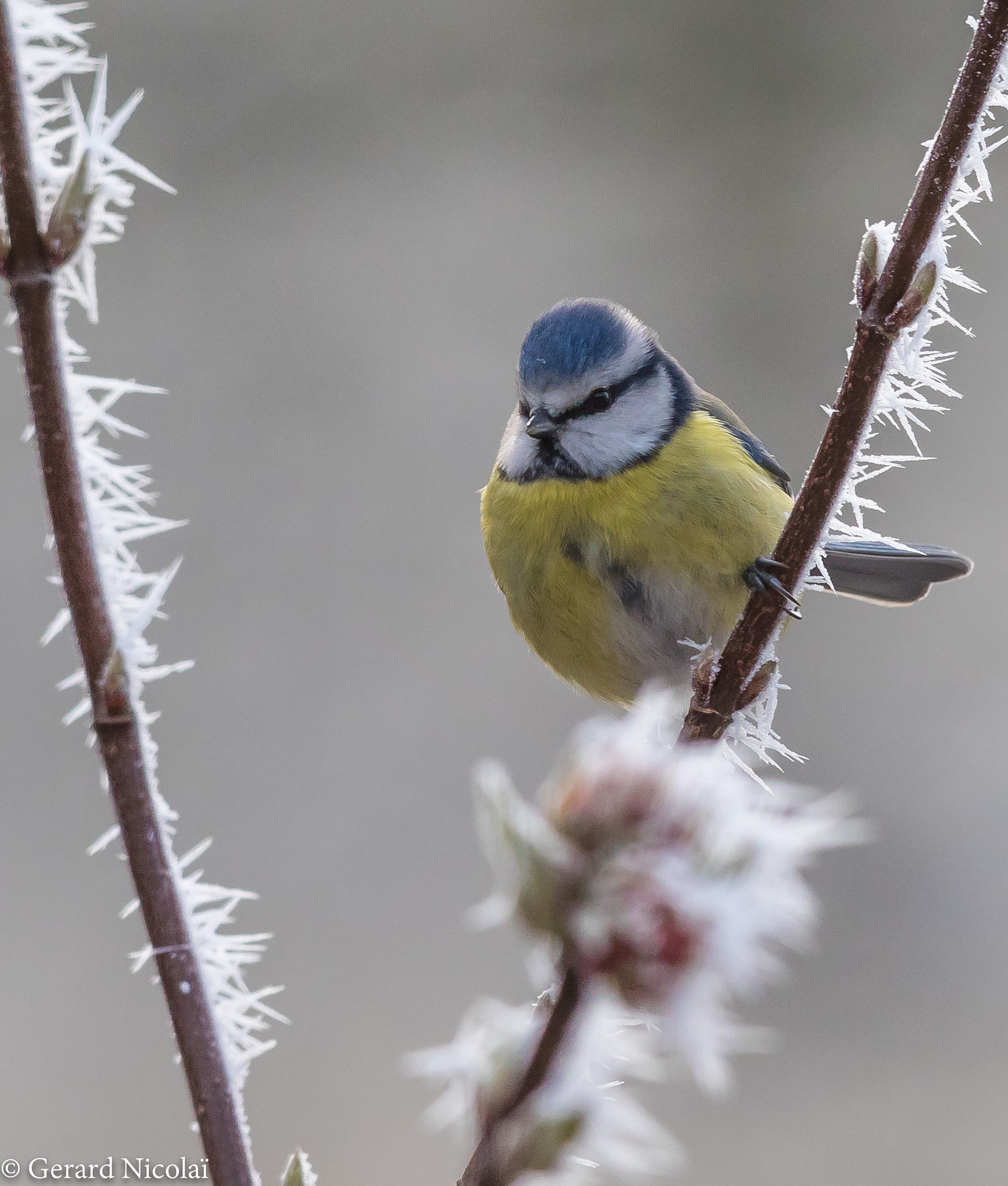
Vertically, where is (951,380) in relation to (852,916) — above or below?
above

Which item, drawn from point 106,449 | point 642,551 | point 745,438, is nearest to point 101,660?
point 106,449

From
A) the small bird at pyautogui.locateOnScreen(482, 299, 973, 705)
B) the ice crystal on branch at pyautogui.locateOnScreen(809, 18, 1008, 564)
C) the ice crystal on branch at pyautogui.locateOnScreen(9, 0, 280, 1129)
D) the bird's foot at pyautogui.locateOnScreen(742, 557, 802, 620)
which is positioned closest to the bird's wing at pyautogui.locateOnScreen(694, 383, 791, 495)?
the small bird at pyautogui.locateOnScreen(482, 299, 973, 705)

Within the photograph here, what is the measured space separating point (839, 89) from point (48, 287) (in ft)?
18.0

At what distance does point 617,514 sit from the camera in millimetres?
1620

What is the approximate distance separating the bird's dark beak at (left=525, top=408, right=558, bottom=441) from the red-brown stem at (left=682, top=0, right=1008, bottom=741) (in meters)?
1.04

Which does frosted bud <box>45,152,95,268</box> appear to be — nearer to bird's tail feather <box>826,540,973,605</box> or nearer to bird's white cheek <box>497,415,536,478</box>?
bird's white cheek <box>497,415,536,478</box>

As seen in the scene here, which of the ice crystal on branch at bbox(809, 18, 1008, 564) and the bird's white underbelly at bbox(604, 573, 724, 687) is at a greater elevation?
the ice crystal on branch at bbox(809, 18, 1008, 564)

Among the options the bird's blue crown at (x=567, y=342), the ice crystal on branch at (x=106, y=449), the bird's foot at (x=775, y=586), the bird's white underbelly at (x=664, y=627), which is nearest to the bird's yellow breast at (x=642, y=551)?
the bird's white underbelly at (x=664, y=627)

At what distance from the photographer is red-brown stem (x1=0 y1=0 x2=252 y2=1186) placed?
1.18 ft

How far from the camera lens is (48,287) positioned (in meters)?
0.36

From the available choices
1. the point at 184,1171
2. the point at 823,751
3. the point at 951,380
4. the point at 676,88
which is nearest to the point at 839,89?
the point at 676,88

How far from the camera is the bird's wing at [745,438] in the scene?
184 centimetres

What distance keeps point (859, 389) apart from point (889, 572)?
1.46 metres

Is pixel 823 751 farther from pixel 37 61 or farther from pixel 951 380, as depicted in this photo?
pixel 37 61
